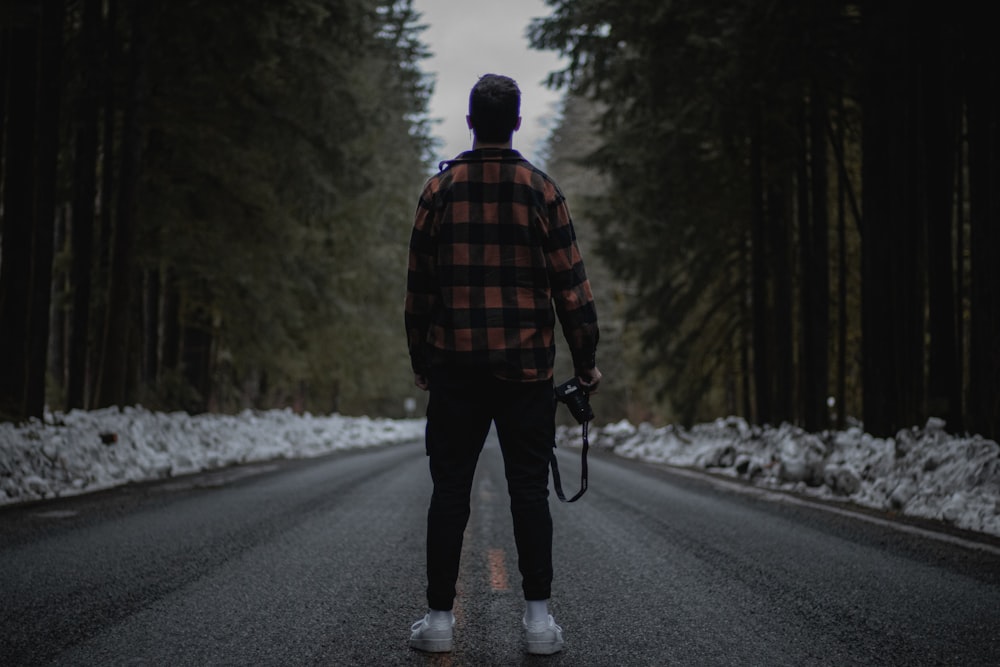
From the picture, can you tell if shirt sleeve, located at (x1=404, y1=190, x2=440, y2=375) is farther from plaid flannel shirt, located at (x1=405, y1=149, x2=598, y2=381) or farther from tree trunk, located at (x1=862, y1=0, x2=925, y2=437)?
tree trunk, located at (x1=862, y1=0, x2=925, y2=437)

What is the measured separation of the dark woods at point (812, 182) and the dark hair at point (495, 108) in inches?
291

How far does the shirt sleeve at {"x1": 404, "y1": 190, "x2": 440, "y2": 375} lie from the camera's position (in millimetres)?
3303

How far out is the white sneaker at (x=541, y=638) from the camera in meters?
3.18

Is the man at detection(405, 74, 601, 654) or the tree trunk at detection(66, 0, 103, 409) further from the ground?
the tree trunk at detection(66, 0, 103, 409)

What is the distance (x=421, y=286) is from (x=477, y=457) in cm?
75

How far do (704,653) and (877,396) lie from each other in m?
9.32

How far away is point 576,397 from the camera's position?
10.8 ft

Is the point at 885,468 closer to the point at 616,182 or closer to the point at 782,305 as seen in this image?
the point at 782,305

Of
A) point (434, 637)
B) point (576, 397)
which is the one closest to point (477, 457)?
point (576, 397)

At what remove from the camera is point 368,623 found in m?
3.65

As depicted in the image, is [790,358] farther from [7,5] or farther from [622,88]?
[7,5]

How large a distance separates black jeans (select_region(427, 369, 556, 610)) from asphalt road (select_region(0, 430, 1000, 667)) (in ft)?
1.14

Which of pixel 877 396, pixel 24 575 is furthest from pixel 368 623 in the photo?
pixel 877 396

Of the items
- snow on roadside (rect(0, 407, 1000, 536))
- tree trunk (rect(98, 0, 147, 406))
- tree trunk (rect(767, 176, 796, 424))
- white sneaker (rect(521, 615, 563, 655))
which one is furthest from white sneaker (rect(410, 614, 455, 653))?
Answer: tree trunk (rect(767, 176, 796, 424))
